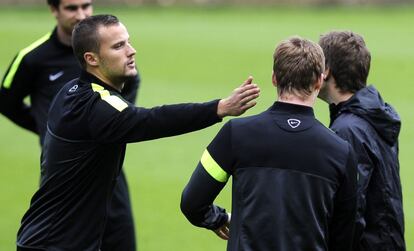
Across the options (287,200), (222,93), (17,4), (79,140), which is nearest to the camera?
(287,200)

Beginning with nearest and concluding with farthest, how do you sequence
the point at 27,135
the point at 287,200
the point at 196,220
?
the point at 287,200, the point at 196,220, the point at 27,135

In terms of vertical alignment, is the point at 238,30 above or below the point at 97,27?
below

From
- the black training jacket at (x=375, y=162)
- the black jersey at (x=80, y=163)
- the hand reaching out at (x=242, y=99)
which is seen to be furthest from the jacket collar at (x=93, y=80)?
the black training jacket at (x=375, y=162)

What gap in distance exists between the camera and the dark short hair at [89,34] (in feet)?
16.4

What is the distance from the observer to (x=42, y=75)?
6613mm

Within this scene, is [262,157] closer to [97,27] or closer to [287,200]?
[287,200]

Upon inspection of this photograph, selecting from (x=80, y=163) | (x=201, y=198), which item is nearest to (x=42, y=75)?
(x=80, y=163)

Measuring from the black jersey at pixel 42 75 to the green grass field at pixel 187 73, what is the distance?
170 cm

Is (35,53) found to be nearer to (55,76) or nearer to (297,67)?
(55,76)

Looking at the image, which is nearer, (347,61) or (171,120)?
(171,120)

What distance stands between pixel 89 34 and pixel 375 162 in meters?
1.62

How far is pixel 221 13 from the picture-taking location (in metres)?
20.2

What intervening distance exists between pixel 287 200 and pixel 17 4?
18334mm

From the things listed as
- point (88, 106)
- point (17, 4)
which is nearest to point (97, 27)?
point (88, 106)
